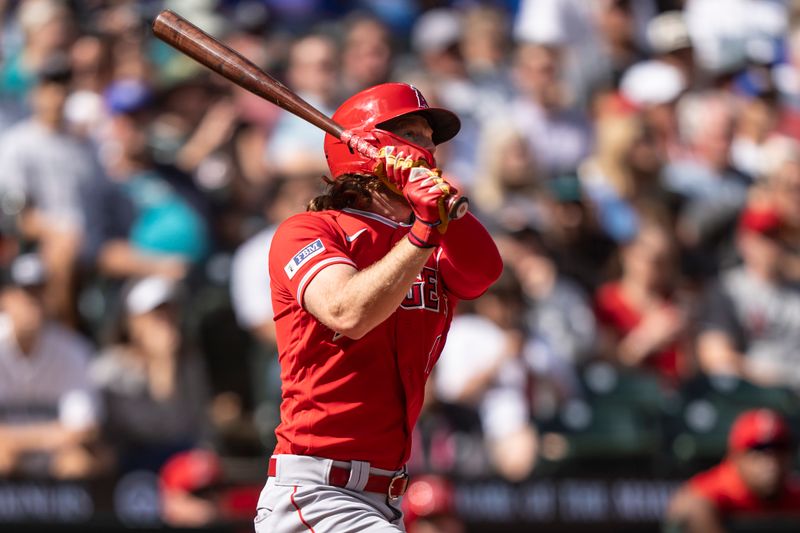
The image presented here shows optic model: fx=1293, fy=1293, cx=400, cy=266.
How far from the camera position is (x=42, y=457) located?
666 cm

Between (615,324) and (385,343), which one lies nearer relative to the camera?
(385,343)

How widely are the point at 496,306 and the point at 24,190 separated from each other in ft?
9.13

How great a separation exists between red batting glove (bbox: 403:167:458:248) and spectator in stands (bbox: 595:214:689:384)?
463 centimetres

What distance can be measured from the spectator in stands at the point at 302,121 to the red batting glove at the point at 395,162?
174 inches

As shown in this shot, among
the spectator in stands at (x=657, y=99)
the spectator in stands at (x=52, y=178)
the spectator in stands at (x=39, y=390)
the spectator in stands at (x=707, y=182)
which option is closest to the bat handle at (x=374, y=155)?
the spectator in stands at (x=39, y=390)

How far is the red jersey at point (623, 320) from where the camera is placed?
747cm

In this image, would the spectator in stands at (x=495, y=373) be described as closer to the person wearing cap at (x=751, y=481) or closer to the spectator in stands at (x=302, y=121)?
the person wearing cap at (x=751, y=481)

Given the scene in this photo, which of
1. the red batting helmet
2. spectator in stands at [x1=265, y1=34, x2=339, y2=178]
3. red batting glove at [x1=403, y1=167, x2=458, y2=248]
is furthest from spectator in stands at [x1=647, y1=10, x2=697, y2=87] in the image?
red batting glove at [x1=403, y1=167, x2=458, y2=248]

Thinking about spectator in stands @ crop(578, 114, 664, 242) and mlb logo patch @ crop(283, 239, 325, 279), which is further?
spectator in stands @ crop(578, 114, 664, 242)

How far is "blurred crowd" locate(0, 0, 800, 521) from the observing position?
→ 6.88 meters

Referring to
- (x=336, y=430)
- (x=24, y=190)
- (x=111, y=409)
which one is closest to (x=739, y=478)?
(x=111, y=409)

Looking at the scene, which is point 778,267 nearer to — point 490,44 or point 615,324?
point 615,324

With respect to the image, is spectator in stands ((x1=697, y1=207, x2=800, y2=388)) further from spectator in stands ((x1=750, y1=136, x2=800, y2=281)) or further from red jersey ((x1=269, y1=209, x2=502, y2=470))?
red jersey ((x1=269, y1=209, x2=502, y2=470))

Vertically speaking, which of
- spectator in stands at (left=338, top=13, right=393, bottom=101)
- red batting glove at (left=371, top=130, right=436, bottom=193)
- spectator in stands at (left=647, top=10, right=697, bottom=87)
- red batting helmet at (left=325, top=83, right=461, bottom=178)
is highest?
spectator in stands at (left=647, top=10, right=697, bottom=87)
